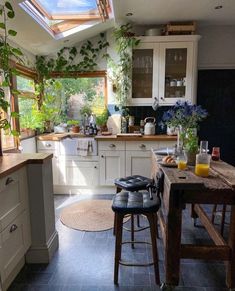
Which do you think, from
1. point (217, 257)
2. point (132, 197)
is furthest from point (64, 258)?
point (217, 257)

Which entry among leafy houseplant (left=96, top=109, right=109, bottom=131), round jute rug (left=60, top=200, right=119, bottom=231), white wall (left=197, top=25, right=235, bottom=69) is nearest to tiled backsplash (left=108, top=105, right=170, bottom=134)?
leafy houseplant (left=96, top=109, right=109, bottom=131)

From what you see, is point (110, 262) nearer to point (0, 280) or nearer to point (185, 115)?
point (0, 280)

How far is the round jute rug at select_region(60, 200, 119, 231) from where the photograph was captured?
270 cm

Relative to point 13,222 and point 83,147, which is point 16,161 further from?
point 83,147

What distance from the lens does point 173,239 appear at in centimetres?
168

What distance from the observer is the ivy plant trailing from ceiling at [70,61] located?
12.8ft

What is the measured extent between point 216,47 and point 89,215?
10.5 ft

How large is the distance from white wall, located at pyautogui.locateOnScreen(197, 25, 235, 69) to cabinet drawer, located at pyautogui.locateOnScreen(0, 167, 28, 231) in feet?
10.6

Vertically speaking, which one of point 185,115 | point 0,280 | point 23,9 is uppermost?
point 23,9

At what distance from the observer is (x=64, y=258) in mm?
2119

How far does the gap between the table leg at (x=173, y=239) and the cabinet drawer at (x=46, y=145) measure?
95.5 inches

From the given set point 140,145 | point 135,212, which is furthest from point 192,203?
point 140,145

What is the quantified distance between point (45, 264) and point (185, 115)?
1785mm

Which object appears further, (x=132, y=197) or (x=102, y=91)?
(x=102, y=91)
